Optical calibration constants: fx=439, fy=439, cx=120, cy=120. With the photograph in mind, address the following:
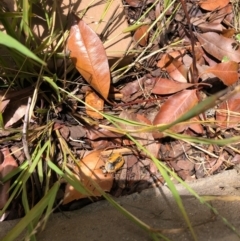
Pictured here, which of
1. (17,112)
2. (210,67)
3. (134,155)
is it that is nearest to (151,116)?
(134,155)

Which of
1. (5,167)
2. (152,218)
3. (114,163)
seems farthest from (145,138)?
(5,167)

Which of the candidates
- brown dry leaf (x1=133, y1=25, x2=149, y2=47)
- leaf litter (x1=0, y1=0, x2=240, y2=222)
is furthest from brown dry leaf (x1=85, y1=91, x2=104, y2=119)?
brown dry leaf (x1=133, y1=25, x2=149, y2=47)

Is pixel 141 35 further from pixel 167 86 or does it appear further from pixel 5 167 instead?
pixel 5 167

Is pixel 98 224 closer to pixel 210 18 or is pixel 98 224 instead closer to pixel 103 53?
pixel 103 53

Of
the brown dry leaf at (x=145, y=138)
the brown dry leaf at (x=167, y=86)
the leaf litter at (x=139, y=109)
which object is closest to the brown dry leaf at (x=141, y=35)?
the leaf litter at (x=139, y=109)

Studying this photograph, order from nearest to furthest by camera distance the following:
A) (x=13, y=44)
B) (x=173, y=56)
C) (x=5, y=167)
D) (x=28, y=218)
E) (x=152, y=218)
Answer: (x=13, y=44) → (x=28, y=218) → (x=152, y=218) → (x=5, y=167) → (x=173, y=56)

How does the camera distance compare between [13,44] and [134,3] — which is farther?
[134,3]
